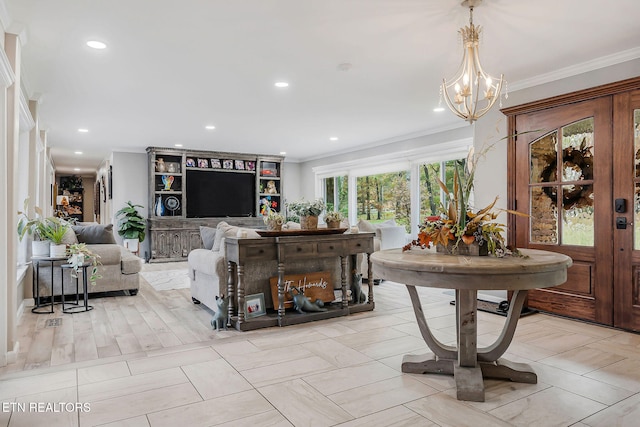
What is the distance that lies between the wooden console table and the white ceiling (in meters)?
1.62

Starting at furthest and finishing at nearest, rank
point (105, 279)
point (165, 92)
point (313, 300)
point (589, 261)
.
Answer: point (105, 279)
point (165, 92)
point (313, 300)
point (589, 261)

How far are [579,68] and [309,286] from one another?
10.8 feet

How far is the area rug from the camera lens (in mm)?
5852

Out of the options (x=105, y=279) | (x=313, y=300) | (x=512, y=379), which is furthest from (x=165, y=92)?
Answer: (x=512, y=379)

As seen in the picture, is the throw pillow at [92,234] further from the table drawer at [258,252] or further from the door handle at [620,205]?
the door handle at [620,205]

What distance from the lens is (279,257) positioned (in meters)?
3.74

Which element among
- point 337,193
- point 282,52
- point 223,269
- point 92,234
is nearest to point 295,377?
point 223,269

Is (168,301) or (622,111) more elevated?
(622,111)

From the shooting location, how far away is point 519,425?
6.55 feet

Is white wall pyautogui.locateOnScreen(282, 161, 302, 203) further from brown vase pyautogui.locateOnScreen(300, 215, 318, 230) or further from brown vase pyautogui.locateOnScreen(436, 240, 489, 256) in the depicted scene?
brown vase pyautogui.locateOnScreen(436, 240, 489, 256)

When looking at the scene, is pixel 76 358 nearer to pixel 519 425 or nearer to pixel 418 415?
pixel 418 415

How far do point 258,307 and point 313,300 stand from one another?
0.60 metres

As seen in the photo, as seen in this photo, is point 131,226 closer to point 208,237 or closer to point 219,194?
point 219,194

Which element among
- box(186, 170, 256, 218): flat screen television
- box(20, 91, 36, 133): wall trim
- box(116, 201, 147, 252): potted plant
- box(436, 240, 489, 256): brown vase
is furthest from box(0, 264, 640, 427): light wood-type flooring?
box(186, 170, 256, 218): flat screen television
